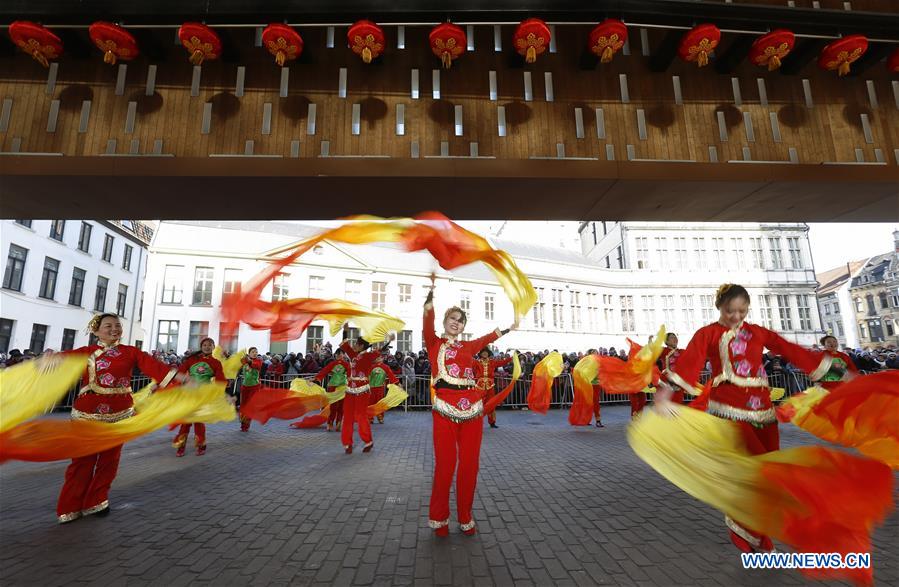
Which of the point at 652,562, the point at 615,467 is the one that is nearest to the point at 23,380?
the point at 652,562

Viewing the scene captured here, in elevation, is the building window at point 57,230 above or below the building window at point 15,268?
above

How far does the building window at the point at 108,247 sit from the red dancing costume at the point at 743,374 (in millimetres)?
37788

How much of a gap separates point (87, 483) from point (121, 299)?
116ft

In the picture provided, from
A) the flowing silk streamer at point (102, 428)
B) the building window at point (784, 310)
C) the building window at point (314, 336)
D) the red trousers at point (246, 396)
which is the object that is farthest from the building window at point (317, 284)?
the building window at point (784, 310)

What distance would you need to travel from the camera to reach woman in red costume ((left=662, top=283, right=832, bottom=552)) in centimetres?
334

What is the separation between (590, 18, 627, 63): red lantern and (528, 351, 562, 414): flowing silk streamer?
6880 millimetres

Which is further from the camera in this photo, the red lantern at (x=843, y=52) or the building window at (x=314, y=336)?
the building window at (x=314, y=336)

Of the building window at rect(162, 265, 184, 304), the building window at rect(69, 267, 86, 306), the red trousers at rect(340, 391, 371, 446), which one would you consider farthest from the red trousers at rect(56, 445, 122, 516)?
the building window at rect(69, 267, 86, 306)

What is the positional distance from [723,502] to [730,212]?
424 centimetres

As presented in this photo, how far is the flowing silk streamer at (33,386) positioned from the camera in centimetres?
356

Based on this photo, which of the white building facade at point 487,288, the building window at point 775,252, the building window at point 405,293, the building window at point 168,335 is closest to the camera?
the building window at point 168,335

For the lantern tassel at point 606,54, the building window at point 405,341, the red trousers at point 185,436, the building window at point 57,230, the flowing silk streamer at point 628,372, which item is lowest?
the red trousers at point 185,436

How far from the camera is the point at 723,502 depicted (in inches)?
105

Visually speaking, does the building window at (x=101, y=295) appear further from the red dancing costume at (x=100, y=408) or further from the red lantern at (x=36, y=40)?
the red lantern at (x=36, y=40)
